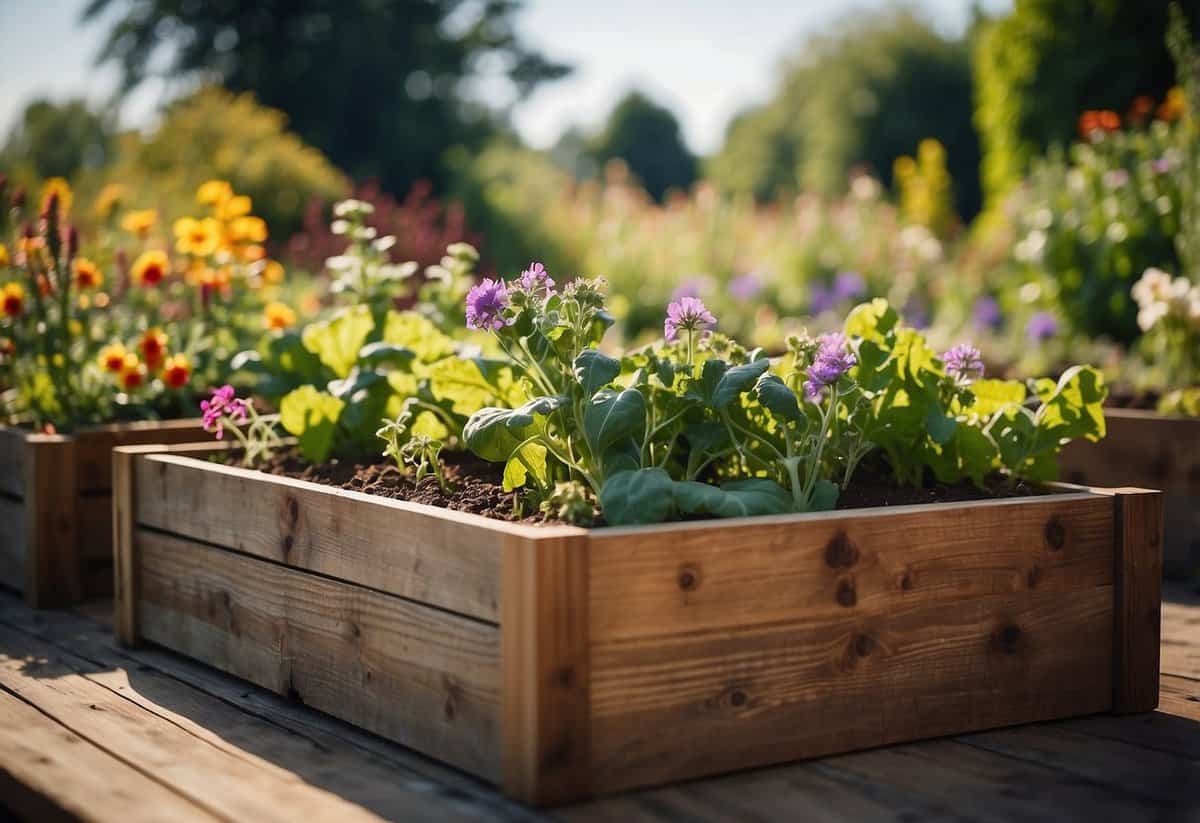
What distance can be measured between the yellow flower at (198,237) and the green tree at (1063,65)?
802 centimetres

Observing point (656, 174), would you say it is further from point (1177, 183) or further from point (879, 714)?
point (879, 714)

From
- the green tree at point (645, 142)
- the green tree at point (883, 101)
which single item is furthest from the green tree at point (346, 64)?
the green tree at point (645, 142)

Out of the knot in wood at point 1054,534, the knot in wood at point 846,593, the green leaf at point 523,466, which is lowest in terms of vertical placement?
the knot in wood at point 846,593

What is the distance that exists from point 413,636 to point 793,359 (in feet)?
2.86

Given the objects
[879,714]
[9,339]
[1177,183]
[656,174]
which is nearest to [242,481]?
[879,714]

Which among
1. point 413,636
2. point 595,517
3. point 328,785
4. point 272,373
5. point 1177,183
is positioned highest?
point 1177,183

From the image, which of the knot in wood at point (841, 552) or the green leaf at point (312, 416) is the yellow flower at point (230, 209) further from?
Answer: the knot in wood at point (841, 552)

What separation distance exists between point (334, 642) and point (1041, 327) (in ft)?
12.8

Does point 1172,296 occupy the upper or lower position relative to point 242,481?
upper

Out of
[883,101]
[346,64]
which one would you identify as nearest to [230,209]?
[346,64]

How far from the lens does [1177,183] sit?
496cm

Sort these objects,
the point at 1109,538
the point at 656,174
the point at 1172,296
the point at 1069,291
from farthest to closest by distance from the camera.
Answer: the point at 656,174 < the point at 1069,291 < the point at 1172,296 < the point at 1109,538

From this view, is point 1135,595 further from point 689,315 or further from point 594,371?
point 594,371

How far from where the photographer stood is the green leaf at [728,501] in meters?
1.98
